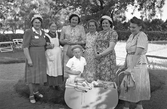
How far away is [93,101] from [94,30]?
63.9 inches

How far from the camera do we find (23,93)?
214 inches

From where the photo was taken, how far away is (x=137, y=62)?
3.58 m

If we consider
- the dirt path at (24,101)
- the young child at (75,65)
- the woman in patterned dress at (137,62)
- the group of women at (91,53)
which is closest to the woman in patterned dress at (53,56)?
the group of women at (91,53)

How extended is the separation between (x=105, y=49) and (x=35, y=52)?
153 centimetres

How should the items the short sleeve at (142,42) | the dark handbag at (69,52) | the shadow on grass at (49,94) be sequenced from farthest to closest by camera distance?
the shadow on grass at (49,94) → the dark handbag at (69,52) → the short sleeve at (142,42)

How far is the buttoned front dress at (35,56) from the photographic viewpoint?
13.9ft

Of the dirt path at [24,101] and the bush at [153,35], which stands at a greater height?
the bush at [153,35]

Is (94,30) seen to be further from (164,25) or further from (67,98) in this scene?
(164,25)

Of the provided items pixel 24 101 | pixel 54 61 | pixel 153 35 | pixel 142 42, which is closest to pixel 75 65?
pixel 54 61

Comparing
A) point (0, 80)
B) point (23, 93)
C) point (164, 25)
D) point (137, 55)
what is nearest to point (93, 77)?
point (137, 55)

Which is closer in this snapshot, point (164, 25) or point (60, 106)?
point (60, 106)

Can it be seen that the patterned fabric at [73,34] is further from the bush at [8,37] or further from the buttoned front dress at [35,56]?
the bush at [8,37]

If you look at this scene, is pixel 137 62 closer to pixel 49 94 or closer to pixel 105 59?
pixel 105 59

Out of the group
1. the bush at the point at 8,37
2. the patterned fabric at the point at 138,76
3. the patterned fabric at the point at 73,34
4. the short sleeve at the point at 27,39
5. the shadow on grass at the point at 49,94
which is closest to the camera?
the patterned fabric at the point at 138,76
